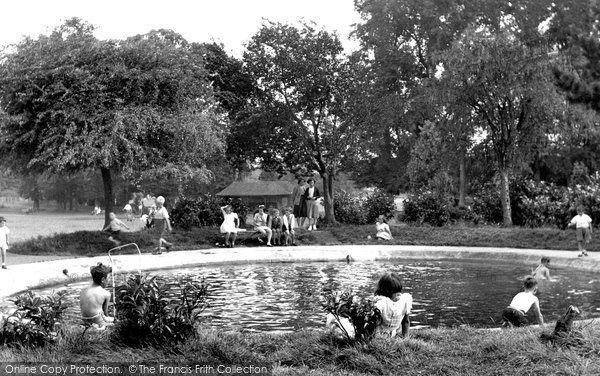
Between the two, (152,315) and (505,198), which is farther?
(505,198)

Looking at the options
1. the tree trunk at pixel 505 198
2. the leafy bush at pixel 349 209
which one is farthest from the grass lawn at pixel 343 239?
the leafy bush at pixel 349 209

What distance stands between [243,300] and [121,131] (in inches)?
453

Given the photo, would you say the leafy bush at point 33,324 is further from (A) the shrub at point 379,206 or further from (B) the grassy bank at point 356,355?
(A) the shrub at point 379,206

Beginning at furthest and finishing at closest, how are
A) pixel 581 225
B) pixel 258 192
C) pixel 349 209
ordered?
pixel 258 192 → pixel 349 209 → pixel 581 225

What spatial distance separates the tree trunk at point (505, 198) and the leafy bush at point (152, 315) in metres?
22.7

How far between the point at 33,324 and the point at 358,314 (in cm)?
361

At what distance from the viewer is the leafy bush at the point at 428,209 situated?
95.6 ft

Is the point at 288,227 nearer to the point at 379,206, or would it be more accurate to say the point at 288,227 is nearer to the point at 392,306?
the point at 379,206

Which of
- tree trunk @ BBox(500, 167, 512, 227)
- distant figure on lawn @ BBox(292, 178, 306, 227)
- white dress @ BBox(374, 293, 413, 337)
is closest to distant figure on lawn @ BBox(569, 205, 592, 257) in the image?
tree trunk @ BBox(500, 167, 512, 227)

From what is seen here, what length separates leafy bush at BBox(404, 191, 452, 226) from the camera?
29.1 m

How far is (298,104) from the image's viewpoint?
31297 mm

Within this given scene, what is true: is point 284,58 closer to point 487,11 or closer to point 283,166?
point 283,166

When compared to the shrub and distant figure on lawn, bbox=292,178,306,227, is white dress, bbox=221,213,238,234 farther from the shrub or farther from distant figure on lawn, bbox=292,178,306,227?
the shrub

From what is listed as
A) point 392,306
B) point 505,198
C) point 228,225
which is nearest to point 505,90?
point 505,198
